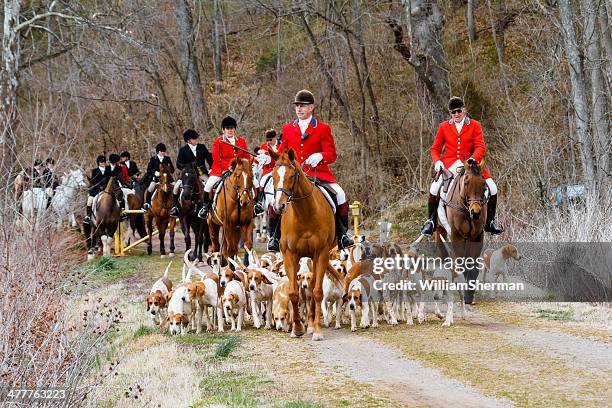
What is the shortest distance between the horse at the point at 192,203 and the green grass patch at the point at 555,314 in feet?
27.3

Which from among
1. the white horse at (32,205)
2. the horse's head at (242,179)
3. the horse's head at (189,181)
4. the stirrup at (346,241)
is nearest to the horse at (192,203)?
the horse's head at (189,181)

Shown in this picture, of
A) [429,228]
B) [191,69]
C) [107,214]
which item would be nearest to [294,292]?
[429,228]

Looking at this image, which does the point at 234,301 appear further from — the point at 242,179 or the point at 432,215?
the point at 432,215

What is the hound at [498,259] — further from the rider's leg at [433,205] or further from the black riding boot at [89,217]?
the black riding boot at [89,217]

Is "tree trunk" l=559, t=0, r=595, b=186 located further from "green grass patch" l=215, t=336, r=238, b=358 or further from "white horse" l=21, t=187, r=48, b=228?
"white horse" l=21, t=187, r=48, b=228

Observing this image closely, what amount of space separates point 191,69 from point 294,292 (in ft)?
72.8

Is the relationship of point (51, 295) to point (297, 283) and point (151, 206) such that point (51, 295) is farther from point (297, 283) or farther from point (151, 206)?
point (151, 206)

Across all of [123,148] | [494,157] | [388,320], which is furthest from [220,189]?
[123,148]

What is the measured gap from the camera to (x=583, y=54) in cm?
1916

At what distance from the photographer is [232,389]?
8.70m

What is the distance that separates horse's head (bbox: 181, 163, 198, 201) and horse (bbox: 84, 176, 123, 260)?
132 inches

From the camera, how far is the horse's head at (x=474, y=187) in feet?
42.1

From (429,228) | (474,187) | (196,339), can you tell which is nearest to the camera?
(196,339)

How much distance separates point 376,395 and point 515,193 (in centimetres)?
1169
